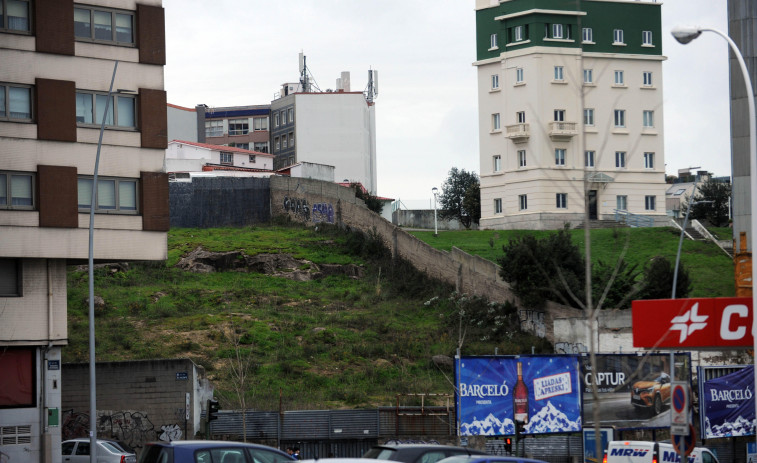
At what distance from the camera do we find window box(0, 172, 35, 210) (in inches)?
1234

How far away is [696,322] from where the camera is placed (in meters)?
22.1

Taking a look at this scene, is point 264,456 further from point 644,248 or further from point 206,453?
point 644,248

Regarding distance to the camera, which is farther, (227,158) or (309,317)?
(227,158)

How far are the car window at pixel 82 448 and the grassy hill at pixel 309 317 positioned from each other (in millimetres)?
8714

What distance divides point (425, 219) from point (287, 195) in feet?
73.7

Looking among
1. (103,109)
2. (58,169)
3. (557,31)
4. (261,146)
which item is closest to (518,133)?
(557,31)

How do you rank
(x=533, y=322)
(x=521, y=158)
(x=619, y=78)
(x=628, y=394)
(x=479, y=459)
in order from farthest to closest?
(x=619, y=78), (x=521, y=158), (x=533, y=322), (x=628, y=394), (x=479, y=459)

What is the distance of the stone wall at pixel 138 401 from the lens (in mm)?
35312

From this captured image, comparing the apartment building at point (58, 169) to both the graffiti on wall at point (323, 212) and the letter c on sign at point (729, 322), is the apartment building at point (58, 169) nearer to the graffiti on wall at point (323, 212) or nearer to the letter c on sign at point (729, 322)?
the letter c on sign at point (729, 322)

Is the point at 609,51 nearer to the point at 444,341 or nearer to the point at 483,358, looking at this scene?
the point at 444,341

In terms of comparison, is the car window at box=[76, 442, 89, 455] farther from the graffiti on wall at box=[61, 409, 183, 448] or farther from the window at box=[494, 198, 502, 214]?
the window at box=[494, 198, 502, 214]

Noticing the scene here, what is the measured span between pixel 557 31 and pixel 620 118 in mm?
7771

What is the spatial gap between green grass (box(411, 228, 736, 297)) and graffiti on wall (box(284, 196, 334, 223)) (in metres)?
6.19

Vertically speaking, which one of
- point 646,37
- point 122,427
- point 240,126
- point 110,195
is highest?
point 646,37
